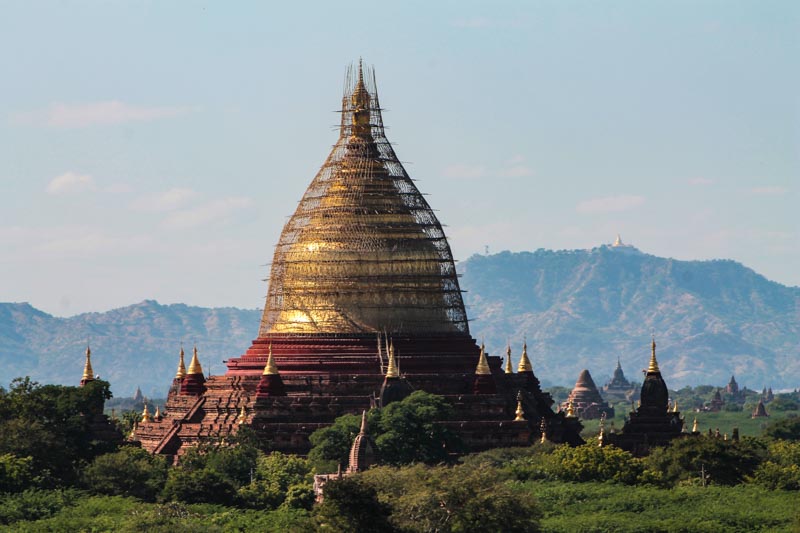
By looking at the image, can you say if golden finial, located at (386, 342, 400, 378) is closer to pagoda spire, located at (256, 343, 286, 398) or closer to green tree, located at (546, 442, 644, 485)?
pagoda spire, located at (256, 343, 286, 398)

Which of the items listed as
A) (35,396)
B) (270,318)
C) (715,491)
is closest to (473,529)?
(715,491)

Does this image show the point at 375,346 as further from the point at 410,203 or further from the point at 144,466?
the point at 144,466

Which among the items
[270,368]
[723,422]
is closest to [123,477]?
[270,368]

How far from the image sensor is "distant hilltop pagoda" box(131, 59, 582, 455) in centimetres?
8550

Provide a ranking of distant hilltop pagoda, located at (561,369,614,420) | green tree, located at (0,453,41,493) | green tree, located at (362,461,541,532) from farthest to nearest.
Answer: distant hilltop pagoda, located at (561,369,614,420), green tree, located at (0,453,41,493), green tree, located at (362,461,541,532)

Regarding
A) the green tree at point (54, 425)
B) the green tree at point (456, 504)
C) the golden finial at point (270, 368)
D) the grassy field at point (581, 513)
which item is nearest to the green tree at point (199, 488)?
the grassy field at point (581, 513)

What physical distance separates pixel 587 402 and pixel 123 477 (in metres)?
103

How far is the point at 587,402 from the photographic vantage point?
177 meters

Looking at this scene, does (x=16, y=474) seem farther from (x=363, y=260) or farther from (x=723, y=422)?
(x=723, y=422)

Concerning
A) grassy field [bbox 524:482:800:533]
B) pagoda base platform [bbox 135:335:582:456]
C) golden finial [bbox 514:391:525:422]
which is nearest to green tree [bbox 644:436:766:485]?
grassy field [bbox 524:482:800:533]

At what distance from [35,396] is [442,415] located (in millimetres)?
14101

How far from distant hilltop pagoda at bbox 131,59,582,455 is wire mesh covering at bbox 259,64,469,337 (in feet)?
0.18

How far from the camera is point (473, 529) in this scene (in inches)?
2512

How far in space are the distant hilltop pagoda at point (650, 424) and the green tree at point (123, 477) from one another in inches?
760
